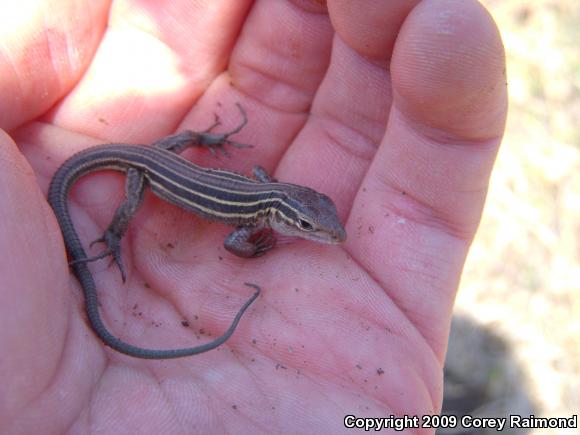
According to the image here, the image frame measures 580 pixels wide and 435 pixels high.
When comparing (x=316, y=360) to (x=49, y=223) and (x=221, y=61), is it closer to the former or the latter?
(x=49, y=223)

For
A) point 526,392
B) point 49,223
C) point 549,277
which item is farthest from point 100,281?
point 549,277

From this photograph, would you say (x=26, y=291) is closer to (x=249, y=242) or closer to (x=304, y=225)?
(x=249, y=242)

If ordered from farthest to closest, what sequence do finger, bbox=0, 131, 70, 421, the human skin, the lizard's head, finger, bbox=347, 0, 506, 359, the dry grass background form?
the dry grass background < the lizard's head < finger, bbox=347, 0, 506, 359 < the human skin < finger, bbox=0, 131, 70, 421

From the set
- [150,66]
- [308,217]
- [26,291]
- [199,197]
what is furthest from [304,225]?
[150,66]

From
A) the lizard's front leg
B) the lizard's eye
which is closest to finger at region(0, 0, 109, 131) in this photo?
the lizard's front leg

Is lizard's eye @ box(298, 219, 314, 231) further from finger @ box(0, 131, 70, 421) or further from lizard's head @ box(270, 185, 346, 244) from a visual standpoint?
finger @ box(0, 131, 70, 421)

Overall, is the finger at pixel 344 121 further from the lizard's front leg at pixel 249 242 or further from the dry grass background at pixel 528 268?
the dry grass background at pixel 528 268

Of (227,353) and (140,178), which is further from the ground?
(140,178)
